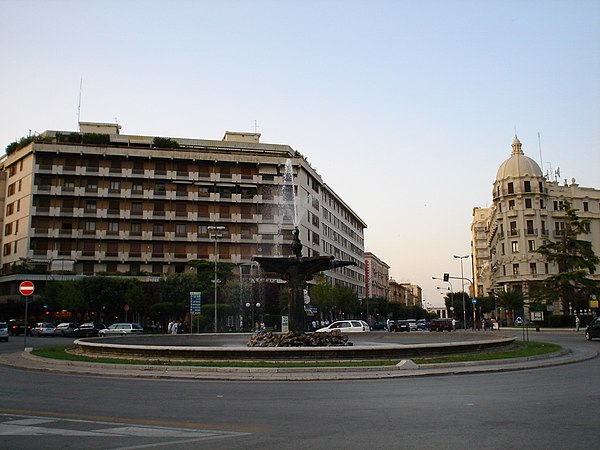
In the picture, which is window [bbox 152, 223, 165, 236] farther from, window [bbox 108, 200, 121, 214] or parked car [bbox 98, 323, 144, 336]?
parked car [bbox 98, 323, 144, 336]

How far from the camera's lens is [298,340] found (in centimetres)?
2152

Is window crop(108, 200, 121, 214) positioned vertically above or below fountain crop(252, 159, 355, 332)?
above

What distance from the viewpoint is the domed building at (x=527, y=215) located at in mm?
81750

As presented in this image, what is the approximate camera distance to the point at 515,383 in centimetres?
1421

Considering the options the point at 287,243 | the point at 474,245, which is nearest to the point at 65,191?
the point at 287,243

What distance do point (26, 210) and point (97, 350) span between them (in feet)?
199

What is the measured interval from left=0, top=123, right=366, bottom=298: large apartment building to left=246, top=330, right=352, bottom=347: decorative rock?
5169 centimetres

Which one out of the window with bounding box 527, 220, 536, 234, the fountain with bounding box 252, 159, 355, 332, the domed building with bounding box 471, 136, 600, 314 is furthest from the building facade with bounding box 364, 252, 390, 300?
the fountain with bounding box 252, 159, 355, 332

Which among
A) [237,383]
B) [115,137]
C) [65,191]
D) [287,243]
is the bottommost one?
[237,383]

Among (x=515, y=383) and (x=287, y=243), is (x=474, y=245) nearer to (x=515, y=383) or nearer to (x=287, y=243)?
(x=287, y=243)

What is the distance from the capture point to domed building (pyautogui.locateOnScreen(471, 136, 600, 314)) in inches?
3219

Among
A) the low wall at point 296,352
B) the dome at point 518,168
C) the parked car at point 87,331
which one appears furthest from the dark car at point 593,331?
the dome at point 518,168

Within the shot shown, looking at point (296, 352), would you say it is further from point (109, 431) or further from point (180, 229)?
point (180, 229)

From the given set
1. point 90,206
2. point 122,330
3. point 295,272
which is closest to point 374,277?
point 90,206
